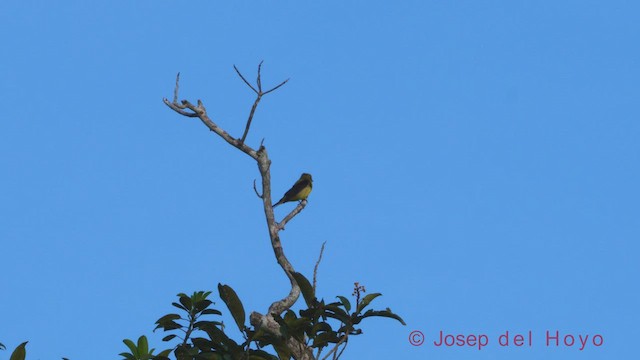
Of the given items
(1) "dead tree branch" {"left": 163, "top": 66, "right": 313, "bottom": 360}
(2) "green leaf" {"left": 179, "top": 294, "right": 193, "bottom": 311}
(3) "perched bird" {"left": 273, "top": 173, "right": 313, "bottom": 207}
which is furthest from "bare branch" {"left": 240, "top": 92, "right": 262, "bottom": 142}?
(3) "perched bird" {"left": 273, "top": 173, "right": 313, "bottom": 207}

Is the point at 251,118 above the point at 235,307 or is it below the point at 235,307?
above

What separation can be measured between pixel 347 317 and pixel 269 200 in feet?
6.56

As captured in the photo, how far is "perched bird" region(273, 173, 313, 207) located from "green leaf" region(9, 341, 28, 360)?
1059cm

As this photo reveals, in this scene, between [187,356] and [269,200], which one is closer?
[187,356]

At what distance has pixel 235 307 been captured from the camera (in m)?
7.96

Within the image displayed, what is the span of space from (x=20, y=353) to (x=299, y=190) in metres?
10.7

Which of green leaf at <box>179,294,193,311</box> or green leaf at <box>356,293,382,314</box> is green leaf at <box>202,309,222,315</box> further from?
green leaf at <box>356,293,382,314</box>

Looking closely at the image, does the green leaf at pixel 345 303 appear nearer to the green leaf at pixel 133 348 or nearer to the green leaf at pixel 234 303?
the green leaf at pixel 234 303

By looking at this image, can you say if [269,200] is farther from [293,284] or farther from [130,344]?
[130,344]

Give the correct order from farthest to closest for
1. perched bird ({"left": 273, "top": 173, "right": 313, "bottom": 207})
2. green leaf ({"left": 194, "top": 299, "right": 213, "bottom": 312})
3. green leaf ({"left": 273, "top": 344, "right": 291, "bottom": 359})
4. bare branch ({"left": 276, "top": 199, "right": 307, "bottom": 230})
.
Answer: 1. perched bird ({"left": 273, "top": 173, "right": 313, "bottom": 207})
2. bare branch ({"left": 276, "top": 199, "right": 307, "bottom": 230})
3. green leaf ({"left": 194, "top": 299, "right": 213, "bottom": 312})
4. green leaf ({"left": 273, "top": 344, "right": 291, "bottom": 359})

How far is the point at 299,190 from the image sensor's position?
17984 millimetres

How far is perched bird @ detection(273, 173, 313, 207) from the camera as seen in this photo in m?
18.0

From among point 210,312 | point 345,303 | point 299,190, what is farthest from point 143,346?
point 299,190

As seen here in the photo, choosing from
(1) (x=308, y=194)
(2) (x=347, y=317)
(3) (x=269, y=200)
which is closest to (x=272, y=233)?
(3) (x=269, y=200)
